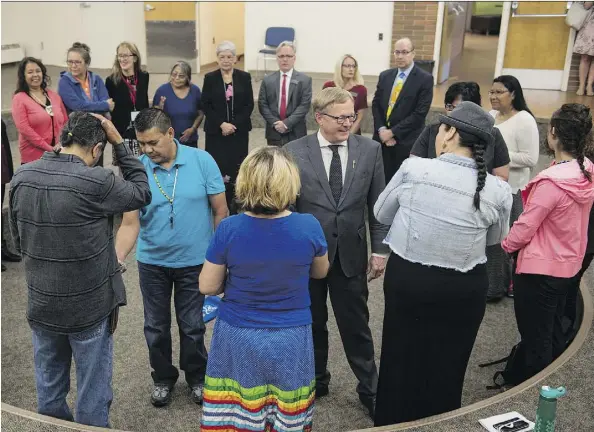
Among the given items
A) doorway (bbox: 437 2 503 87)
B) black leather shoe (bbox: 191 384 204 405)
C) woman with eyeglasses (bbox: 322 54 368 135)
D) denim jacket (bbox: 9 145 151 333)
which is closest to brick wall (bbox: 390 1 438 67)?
doorway (bbox: 437 2 503 87)

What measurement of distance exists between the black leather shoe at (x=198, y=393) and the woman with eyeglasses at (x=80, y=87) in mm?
2509

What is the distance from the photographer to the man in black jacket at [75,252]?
2227mm

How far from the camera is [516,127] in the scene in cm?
373

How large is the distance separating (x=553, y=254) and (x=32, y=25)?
10915mm

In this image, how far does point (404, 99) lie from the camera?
503cm

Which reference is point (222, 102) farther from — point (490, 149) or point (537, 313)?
point (537, 313)

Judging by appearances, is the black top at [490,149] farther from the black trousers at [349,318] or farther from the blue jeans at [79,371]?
the blue jeans at [79,371]

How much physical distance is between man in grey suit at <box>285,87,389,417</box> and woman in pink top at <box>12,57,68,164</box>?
2.51 meters

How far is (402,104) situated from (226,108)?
1409mm

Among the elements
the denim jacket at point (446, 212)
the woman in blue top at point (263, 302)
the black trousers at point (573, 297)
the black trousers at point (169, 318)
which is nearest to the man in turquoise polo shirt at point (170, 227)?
the black trousers at point (169, 318)

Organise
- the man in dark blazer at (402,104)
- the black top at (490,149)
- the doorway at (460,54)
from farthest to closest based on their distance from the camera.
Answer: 1. the doorway at (460,54)
2. the man in dark blazer at (402,104)
3. the black top at (490,149)

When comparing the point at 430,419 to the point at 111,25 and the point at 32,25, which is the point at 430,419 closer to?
the point at 111,25

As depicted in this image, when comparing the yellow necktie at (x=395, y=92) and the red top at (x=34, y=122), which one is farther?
the yellow necktie at (x=395, y=92)

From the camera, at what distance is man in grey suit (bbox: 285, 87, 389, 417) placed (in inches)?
108
